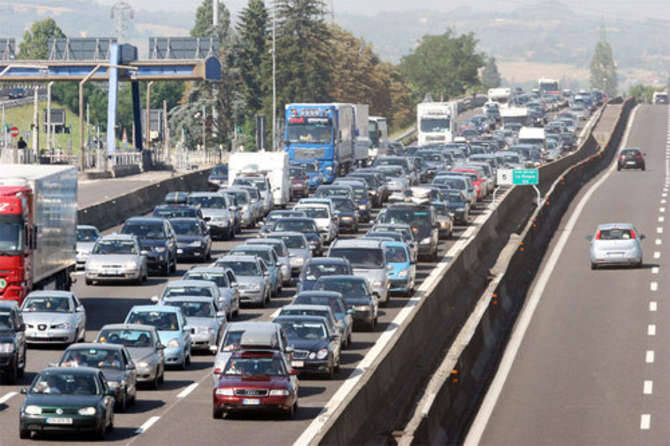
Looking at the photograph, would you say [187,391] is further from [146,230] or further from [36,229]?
[146,230]

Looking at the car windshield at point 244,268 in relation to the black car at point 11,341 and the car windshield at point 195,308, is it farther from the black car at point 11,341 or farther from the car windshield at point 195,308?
the black car at point 11,341

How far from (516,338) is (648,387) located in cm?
698

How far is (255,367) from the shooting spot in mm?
25359

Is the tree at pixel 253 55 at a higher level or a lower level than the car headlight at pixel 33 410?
higher

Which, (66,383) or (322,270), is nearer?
(66,383)

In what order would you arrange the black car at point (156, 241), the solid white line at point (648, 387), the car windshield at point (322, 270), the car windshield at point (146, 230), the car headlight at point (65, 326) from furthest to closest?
the car windshield at point (146, 230) → the black car at point (156, 241) → the car windshield at point (322, 270) → the car headlight at point (65, 326) → the solid white line at point (648, 387)

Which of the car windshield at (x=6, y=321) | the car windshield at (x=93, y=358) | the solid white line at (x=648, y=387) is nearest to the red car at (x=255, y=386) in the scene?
the car windshield at (x=93, y=358)

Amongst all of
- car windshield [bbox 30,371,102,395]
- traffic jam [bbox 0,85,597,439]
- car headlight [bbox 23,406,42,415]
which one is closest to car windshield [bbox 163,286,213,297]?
traffic jam [bbox 0,85,597,439]

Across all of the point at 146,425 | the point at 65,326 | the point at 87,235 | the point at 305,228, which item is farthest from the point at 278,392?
the point at 305,228

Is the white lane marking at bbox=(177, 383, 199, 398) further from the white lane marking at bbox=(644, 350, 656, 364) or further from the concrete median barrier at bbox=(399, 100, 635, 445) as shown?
the white lane marking at bbox=(644, 350, 656, 364)

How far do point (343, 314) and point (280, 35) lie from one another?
140 metres

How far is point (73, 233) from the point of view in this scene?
1606 inches

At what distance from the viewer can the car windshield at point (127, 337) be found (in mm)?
28047

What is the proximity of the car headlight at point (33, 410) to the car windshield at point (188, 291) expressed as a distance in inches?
484
